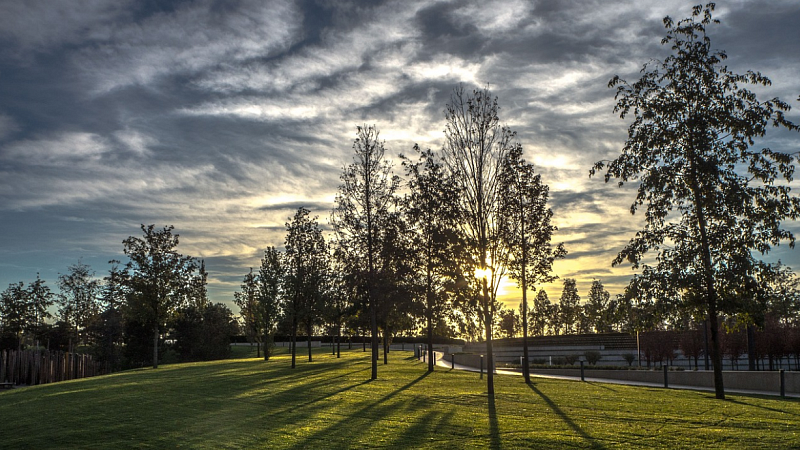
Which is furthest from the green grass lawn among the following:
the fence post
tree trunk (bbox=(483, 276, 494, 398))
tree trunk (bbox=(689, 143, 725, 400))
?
the fence post

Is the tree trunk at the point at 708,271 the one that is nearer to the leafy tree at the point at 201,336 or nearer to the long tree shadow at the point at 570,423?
the long tree shadow at the point at 570,423

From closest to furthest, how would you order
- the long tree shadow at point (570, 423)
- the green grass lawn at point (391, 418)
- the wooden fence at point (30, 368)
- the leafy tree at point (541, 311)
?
the long tree shadow at point (570, 423), the green grass lawn at point (391, 418), the wooden fence at point (30, 368), the leafy tree at point (541, 311)

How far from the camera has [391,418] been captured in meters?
14.2

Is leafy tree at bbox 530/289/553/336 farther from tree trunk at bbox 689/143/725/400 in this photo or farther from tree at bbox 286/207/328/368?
tree trunk at bbox 689/143/725/400

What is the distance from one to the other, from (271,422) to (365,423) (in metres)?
2.32

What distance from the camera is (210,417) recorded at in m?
14.8

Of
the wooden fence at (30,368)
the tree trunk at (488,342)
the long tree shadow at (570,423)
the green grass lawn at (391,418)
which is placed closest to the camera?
the long tree shadow at (570,423)

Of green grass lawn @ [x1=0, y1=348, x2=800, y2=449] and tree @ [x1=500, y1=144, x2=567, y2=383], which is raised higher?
tree @ [x1=500, y1=144, x2=567, y2=383]

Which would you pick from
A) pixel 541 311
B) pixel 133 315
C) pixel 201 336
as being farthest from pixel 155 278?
pixel 541 311

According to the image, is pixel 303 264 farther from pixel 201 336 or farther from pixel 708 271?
pixel 201 336

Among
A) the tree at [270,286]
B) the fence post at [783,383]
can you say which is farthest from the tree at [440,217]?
the tree at [270,286]

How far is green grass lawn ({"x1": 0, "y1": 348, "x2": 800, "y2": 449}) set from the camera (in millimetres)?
11289

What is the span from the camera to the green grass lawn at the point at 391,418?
11289 mm

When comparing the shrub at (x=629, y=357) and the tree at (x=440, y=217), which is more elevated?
the tree at (x=440, y=217)
